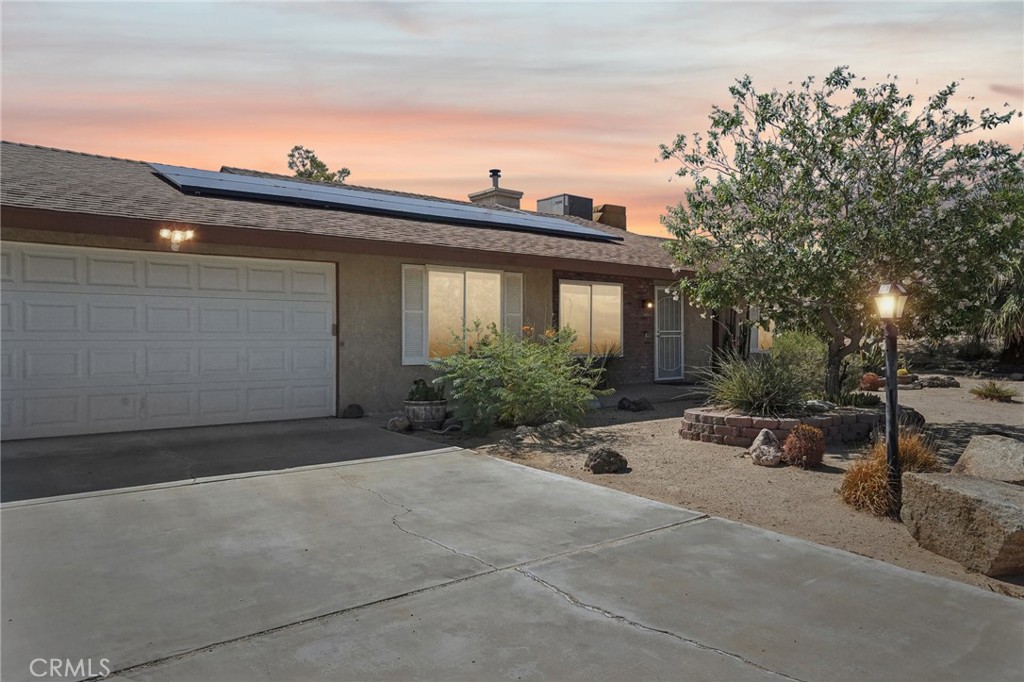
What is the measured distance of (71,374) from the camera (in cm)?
869

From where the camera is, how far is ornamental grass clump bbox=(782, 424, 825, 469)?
746cm

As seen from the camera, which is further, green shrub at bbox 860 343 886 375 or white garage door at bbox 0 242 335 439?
green shrub at bbox 860 343 886 375

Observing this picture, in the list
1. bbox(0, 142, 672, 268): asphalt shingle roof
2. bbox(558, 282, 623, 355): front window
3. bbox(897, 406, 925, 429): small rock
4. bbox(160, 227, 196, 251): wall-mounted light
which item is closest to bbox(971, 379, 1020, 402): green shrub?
bbox(897, 406, 925, 429): small rock

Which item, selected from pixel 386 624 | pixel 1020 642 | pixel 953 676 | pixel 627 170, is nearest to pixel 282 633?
pixel 386 624

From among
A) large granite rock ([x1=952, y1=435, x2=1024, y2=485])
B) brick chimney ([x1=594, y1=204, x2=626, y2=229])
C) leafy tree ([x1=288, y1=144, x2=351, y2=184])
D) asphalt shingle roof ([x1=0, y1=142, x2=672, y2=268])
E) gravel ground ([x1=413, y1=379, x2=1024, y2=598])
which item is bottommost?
gravel ground ([x1=413, y1=379, x2=1024, y2=598])

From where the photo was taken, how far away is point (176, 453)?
781 cm

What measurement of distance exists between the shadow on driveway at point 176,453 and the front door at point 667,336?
8361mm

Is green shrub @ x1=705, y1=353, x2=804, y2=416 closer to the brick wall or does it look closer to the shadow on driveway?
the shadow on driveway

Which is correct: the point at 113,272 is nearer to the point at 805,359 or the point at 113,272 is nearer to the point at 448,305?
the point at 448,305

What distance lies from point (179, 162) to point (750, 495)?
37.6ft

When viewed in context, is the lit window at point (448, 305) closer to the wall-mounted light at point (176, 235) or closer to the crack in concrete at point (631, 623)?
the wall-mounted light at point (176, 235)

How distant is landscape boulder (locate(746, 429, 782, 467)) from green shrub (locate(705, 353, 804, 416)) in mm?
895

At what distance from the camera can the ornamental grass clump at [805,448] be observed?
24.5 feet

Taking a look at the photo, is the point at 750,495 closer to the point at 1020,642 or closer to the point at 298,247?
the point at 1020,642
